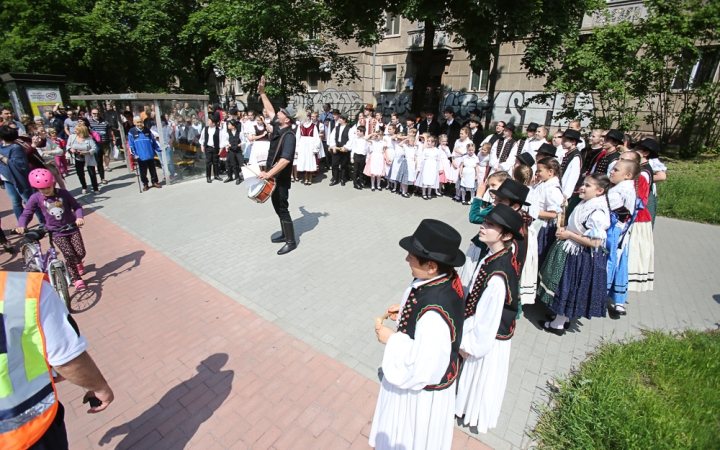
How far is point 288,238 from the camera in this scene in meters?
6.61

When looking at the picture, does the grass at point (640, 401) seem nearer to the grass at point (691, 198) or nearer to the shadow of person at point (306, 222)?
the shadow of person at point (306, 222)

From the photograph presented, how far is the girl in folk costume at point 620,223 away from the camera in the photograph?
436 cm

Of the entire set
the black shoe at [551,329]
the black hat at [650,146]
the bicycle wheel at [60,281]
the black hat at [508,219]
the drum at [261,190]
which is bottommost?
the black shoe at [551,329]

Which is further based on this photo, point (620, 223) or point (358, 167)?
point (358, 167)

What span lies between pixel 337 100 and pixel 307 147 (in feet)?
48.8

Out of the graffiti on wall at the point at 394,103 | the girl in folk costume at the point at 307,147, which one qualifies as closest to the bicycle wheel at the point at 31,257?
the girl in folk costume at the point at 307,147

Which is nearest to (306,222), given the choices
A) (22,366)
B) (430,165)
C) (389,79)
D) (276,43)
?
(430,165)

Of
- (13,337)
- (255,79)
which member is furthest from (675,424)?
(255,79)

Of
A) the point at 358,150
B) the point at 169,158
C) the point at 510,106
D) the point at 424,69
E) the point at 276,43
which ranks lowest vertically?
the point at 169,158

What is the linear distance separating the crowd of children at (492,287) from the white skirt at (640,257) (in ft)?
0.05

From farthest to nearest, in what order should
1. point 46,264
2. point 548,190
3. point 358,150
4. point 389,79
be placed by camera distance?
point 389,79
point 358,150
point 46,264
point 548,190

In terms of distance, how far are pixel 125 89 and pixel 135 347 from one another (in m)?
26.6

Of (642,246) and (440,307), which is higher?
(440,307)

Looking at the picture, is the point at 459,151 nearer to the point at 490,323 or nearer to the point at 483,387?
the point at 483,387
